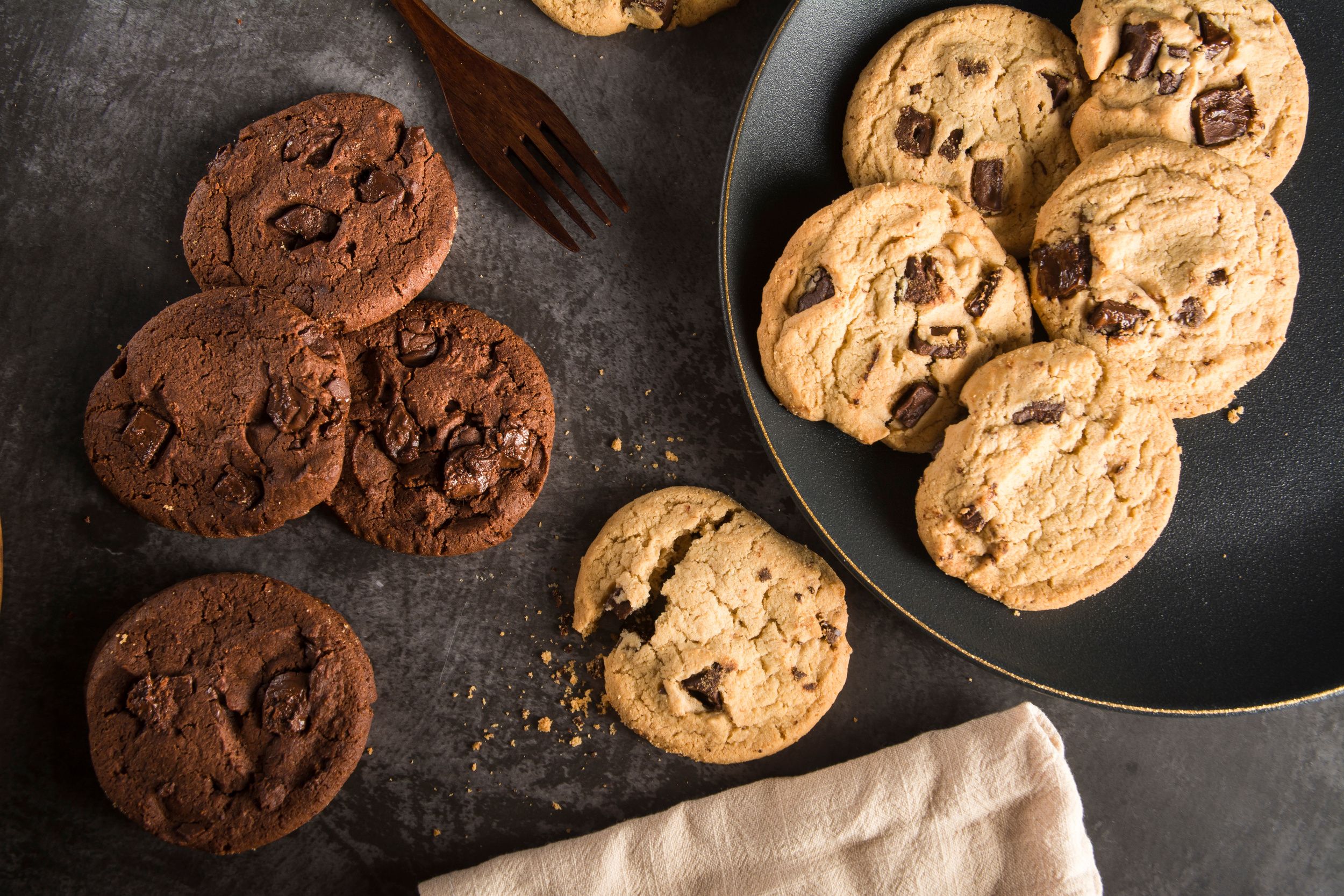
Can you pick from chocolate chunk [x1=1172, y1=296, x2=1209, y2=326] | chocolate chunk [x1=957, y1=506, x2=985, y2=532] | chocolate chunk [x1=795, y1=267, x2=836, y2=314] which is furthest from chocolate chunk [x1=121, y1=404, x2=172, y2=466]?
chocolate chunk [x1=1172, y1=296, x2=1209, y2=326]

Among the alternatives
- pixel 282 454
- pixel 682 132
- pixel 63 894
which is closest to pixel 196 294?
pixel 282 454

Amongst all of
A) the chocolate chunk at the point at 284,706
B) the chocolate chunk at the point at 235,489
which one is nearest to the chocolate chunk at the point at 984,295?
the chocolate chunk at the point at 235,489

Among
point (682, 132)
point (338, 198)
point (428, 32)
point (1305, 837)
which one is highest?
point (428, 32)

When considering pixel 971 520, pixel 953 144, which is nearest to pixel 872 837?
pixel 971 520

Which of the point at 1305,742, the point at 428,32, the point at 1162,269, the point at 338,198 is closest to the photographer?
the point at 1162,269

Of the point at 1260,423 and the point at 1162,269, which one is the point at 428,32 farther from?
the point at 1260,423

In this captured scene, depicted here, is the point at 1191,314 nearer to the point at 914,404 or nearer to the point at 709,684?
the point at 914,404
